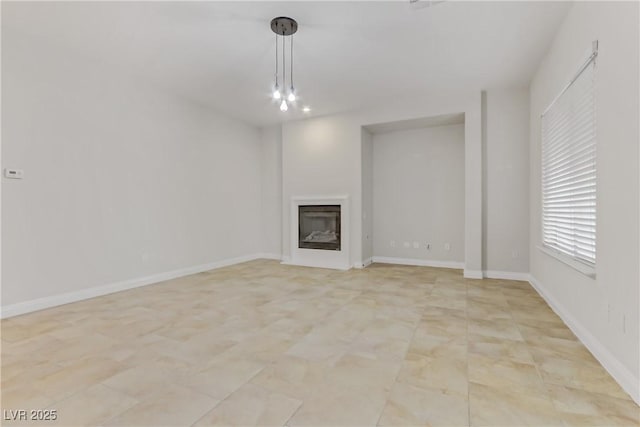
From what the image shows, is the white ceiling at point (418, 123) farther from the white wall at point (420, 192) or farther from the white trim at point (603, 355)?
the white trim at point (603, 355)

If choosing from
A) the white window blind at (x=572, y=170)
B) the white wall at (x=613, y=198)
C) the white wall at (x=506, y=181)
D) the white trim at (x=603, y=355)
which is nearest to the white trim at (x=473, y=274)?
the white wall at (x=506, y=181)

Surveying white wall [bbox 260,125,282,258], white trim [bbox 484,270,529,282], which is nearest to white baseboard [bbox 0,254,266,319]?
white wall [bbox 260,125,282,258]

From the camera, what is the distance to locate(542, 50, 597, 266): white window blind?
247cm

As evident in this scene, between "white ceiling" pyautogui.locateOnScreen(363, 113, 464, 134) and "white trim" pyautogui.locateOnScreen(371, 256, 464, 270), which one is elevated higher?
"white ceiling" pyautogui.locateOnScreen(363, 113, 464, 134)

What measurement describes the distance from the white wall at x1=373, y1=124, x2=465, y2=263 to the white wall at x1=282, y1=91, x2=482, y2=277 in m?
0.71

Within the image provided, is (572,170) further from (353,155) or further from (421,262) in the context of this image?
(353,155)

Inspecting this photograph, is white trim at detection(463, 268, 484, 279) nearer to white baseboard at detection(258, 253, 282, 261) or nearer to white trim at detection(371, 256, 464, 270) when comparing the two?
white trim at detection(371, 256, 464, 270)

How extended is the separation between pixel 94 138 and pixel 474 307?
16.6 ft

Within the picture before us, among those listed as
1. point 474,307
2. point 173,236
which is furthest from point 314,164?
point 474,307

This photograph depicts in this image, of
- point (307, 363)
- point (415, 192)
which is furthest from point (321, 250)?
point (307, 363)

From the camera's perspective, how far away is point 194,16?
2.96 metres

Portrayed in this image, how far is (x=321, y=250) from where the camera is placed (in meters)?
5.93

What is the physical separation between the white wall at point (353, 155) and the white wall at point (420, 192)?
71 centimetres

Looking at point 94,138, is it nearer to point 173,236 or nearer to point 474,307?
point 173,236
